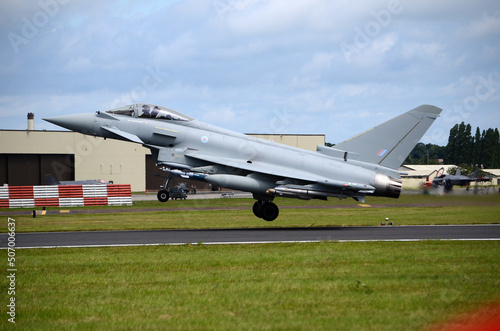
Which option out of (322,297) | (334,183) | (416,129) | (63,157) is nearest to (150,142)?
(334,183)

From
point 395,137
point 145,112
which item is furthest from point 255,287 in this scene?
point 395,137

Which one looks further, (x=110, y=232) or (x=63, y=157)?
(x=63, y=157)

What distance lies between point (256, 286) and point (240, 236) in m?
8.63

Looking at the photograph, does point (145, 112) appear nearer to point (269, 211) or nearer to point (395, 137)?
point (269, 211)

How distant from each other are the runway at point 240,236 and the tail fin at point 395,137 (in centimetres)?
303

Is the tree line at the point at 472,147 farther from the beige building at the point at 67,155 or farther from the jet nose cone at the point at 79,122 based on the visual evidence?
the jet nose cone at the point at 79,122

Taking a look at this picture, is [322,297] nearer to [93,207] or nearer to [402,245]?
[402,245]

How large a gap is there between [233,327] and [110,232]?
14271 mm

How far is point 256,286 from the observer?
33.7ft

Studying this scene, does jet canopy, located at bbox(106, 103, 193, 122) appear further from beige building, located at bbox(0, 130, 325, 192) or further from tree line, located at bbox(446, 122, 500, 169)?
tree line, located at bbox(446, 122, 500, 169)

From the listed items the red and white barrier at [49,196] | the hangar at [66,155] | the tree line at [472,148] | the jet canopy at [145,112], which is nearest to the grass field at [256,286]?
the jet canopy at [145,112]

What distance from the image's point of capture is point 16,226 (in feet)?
80.4

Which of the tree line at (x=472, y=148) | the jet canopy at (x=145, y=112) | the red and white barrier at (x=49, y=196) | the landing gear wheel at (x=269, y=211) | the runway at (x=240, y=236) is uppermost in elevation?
the tree line at (x=472, y=148)

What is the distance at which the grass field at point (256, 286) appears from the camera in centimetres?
817
